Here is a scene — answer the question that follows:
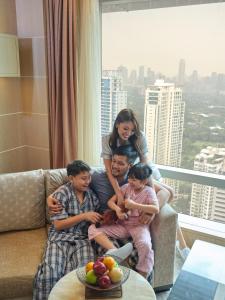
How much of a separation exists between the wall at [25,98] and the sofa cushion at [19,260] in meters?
0.97

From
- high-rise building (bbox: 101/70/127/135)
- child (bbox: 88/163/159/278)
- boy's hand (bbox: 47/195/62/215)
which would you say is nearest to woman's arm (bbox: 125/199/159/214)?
child (bbox: 88/163/159/278)

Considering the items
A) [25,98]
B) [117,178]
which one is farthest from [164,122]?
[25,98]

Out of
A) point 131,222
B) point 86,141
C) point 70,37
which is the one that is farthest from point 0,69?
point 131,222

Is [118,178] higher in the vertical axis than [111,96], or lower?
lower

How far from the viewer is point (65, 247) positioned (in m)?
1.96

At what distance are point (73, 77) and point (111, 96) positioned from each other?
418 mm

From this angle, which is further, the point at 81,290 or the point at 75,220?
the point at 75,220

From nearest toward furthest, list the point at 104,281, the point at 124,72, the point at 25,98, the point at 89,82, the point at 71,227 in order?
the point at 104,281 → the point at 71,227 → the point at 89,82 → the point at 124,72 → the point at 25,98

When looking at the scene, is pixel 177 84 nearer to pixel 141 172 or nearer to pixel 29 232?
pixel 141 172

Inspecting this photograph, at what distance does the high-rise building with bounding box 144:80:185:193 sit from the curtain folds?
1.59 ft

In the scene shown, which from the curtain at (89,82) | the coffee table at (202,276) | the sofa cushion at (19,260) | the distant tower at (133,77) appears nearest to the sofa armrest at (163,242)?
the coffee table at (202,276)

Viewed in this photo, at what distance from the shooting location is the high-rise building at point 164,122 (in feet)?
8.71

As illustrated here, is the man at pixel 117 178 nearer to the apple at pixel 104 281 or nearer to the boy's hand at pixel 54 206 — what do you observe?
the boy's hand at pixel 54 206

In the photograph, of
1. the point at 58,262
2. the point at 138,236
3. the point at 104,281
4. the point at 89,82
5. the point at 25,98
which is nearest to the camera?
the point at 104,281
